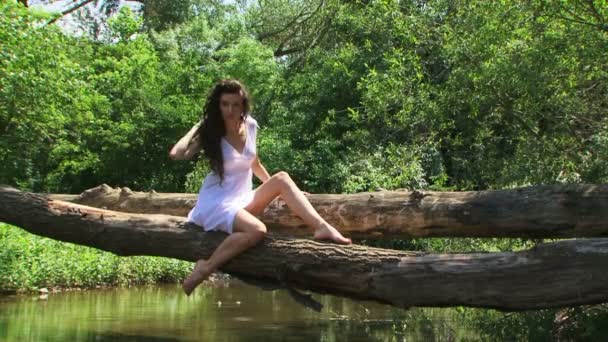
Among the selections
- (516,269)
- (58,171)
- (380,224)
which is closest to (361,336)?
(380,224)

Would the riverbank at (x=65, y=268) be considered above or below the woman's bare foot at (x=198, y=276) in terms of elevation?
above

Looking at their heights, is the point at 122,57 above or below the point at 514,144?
above

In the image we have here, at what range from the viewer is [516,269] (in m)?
5.05

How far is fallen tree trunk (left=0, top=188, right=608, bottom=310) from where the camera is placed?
496cm

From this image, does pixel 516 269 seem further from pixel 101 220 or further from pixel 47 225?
pixel 47 225

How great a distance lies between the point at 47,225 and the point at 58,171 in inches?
588

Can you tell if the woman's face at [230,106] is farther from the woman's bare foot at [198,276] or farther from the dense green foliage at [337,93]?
the dense green foliage at [337,93]

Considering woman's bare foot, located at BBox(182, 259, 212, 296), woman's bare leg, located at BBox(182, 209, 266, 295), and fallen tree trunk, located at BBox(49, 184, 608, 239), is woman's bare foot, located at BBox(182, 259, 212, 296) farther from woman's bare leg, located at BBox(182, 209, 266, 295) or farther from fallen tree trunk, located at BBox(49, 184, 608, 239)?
fallen tree trunk, located at BBox(49, 184, 608, 239)

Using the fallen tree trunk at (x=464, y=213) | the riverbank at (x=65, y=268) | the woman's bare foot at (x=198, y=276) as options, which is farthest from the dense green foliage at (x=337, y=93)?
the woman's bare foot at (x=198, y=276)

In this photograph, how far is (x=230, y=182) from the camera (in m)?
6.00

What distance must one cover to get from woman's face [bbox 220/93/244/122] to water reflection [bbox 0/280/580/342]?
366 centimetres

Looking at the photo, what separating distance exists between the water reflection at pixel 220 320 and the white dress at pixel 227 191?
126 inches

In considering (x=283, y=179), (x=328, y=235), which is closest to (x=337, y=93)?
(x=283, y=179)

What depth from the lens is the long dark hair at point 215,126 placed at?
19.5ft
